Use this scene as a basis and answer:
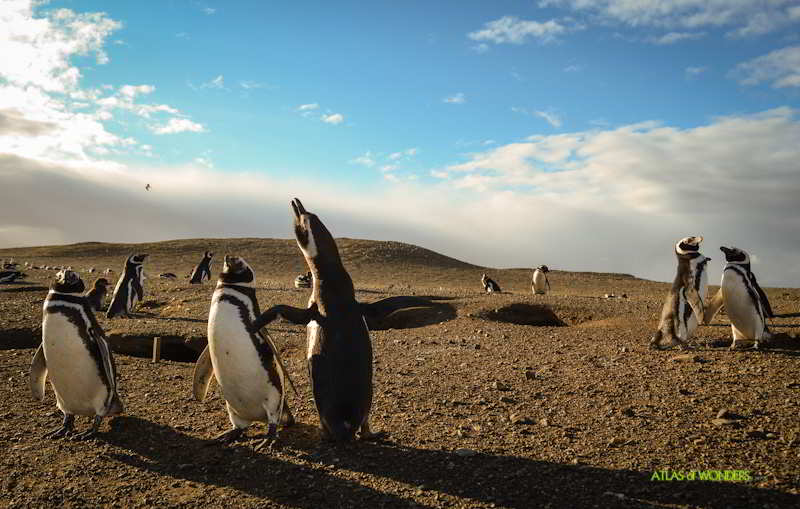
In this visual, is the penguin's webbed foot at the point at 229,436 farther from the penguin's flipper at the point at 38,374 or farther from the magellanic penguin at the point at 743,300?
the magellanic penguin at the point at 743,300

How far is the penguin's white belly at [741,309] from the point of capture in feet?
26.0

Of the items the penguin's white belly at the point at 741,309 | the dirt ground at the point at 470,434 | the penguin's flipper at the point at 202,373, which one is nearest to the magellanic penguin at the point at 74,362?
the dirt ground at the point at 470,434

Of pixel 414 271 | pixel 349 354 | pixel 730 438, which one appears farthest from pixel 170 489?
pixel 414 271

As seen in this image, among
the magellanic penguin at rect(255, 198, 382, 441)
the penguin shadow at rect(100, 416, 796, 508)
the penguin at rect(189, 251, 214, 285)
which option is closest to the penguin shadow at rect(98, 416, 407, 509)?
the penguin shadow at rect(100, 416, 796, 508)

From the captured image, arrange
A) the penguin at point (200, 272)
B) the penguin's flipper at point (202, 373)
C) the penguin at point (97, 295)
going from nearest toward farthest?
1. the penguin's flipper at point (202, 373)
2. the penguin at point (97, 295)
3. the penguin at point (200, 272)

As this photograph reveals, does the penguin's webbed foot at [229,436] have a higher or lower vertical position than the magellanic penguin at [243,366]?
lower

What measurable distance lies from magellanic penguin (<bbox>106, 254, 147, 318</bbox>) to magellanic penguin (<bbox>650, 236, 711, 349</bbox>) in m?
11.0

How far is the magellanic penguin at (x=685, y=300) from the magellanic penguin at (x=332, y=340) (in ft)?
17.1

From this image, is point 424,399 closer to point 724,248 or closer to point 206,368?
point 206,368

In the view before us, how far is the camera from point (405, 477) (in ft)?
12.9

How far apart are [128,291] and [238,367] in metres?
9.57

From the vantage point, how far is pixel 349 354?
4.52 metres

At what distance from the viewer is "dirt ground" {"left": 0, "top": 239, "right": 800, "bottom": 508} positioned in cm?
375

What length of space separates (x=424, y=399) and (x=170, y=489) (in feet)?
8.48
